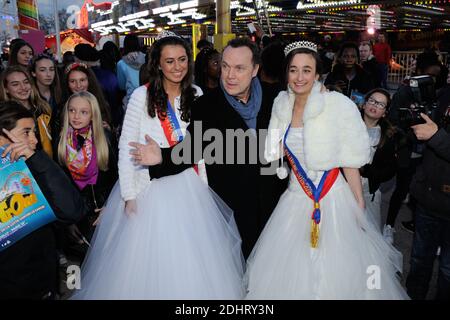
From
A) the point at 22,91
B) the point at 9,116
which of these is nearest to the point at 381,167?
the point at 9,116

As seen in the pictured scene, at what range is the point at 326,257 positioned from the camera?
2.56 metres

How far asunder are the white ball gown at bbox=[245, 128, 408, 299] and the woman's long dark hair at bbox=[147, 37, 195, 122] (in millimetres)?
814

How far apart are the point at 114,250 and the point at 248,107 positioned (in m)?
1.42

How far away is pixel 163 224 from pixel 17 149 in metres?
1.05

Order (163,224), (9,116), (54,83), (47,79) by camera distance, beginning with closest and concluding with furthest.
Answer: (9,116) < (163,224) < (47,79) < (54,83)

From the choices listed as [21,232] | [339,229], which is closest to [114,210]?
[21,232]

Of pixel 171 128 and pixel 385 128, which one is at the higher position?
pixel 171 128

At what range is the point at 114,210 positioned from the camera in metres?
2.94

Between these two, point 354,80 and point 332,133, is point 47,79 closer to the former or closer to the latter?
point 332,133

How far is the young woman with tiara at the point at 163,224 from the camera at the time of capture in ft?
8.20

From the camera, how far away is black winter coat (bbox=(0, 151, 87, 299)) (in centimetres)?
199

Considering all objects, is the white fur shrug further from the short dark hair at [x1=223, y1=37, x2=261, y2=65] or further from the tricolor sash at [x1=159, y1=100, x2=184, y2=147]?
the tricolor sash at [x1=159, y1=100, x2=184, y2=147]

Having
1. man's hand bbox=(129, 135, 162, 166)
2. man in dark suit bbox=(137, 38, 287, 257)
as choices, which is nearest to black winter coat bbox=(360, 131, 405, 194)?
man in dark suit bbox=(137, 38, 287, 257)
